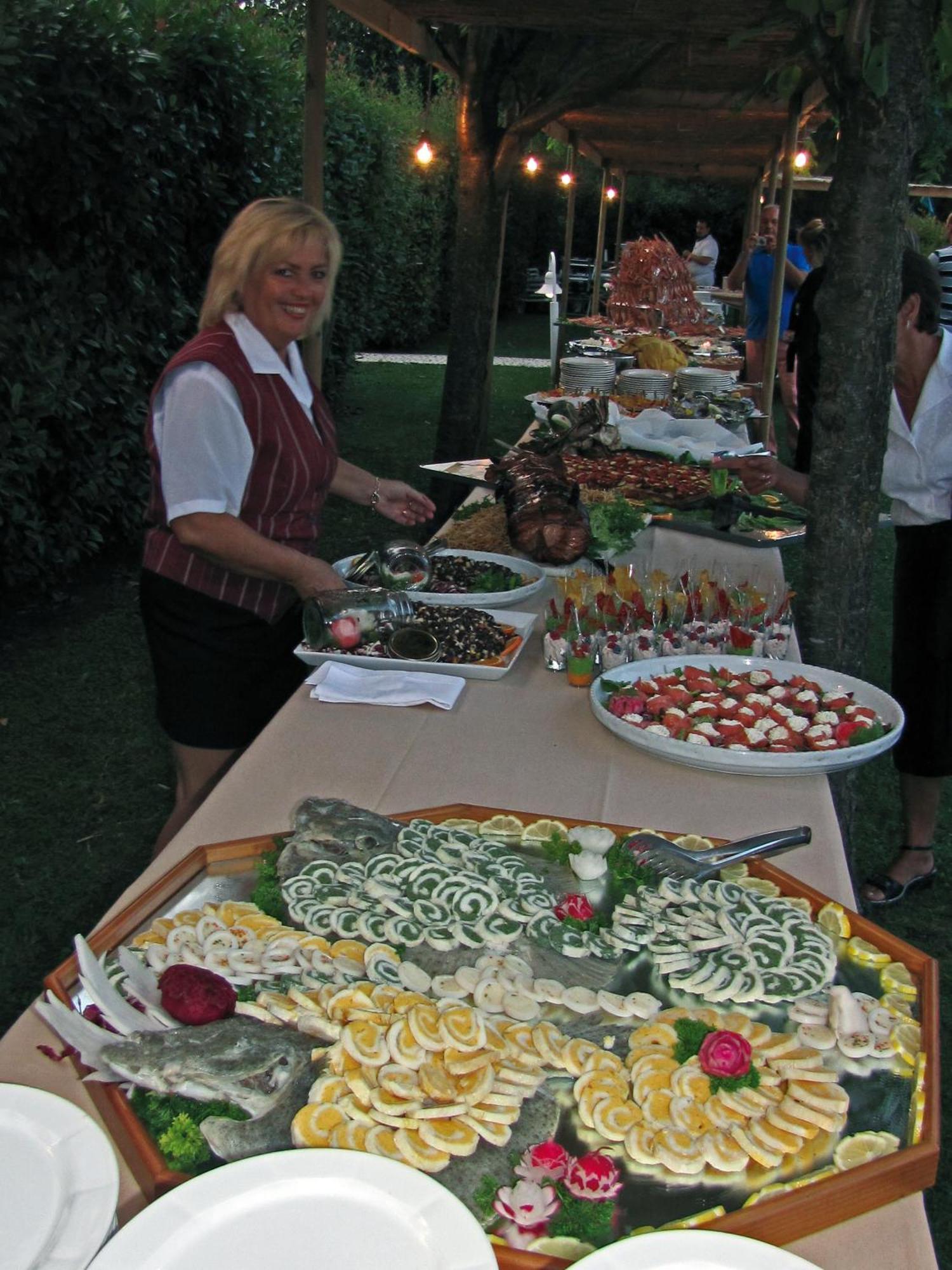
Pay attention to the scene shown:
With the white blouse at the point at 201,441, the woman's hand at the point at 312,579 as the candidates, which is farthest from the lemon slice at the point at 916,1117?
the white blouse at the point at 201,441

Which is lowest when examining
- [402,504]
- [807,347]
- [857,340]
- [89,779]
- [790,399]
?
[89,779]

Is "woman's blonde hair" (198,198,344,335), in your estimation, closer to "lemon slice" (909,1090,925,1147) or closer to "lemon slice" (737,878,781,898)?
"lemon slice" (737,878,781,898)

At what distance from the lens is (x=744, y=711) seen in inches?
79.0

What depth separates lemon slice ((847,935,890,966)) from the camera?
135cm

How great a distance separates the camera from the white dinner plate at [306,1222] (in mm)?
846

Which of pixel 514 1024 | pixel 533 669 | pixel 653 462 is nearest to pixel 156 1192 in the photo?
pixel 514 1024

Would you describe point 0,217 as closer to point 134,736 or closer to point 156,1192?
point 134,736

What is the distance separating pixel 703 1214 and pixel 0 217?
5258 millimetres

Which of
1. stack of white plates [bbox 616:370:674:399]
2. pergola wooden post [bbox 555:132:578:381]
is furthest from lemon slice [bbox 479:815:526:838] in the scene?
pergola wooden post [bbox 555:132:578:381]

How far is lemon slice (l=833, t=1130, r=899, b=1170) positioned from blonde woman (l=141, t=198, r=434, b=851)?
5.22 ft

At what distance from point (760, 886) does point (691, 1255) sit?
70cm

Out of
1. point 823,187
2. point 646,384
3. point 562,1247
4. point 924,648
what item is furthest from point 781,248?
point 823,187

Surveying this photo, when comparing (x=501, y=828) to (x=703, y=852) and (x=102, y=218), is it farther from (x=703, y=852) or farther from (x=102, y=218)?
(x=102, y=218)

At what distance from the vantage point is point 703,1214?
3.25ft
